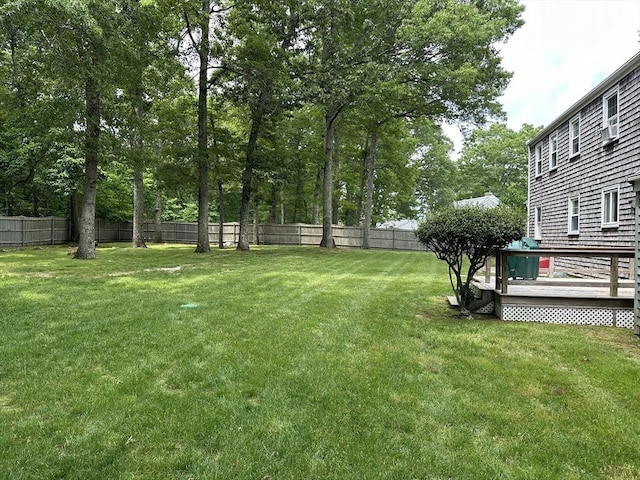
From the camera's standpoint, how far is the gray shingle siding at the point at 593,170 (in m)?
8.95

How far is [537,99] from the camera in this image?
35156 mm

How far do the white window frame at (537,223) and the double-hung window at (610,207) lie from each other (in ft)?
15.3

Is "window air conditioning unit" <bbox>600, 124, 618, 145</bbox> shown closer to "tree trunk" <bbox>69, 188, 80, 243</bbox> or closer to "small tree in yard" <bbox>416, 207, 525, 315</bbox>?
"small tree in yard" <bbox>416, 207, 525, 315</bbox>

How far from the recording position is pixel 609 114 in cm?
1003

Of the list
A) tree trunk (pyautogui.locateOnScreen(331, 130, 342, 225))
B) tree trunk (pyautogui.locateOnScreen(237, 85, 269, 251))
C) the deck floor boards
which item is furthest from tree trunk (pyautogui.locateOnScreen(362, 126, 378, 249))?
the deck floor boards

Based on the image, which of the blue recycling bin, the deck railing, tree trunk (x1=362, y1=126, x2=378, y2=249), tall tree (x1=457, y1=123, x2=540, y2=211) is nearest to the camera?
the deck railing

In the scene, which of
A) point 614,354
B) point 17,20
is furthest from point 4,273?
point 614,354

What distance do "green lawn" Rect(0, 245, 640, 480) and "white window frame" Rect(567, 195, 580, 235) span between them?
24.7 ft

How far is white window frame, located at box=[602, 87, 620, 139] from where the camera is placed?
31.2 feet

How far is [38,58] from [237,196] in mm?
20603

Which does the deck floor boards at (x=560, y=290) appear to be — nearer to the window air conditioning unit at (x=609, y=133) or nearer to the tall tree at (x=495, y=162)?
the window air conditioning unit at (x=609, y=133)

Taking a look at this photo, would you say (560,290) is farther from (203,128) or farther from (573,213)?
(203,128)

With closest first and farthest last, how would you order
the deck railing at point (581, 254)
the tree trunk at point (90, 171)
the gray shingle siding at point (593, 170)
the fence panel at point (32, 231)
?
1. the deck railing at point (581, 254)
2. the gray shingle siding at point (593, 170)
3. the tree trunk at point (90, 171)
4. the fence panel at point (32, 231)

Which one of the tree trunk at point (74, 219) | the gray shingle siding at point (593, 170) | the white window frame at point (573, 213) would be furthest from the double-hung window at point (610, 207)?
the tree trunk at point (74, 219)
